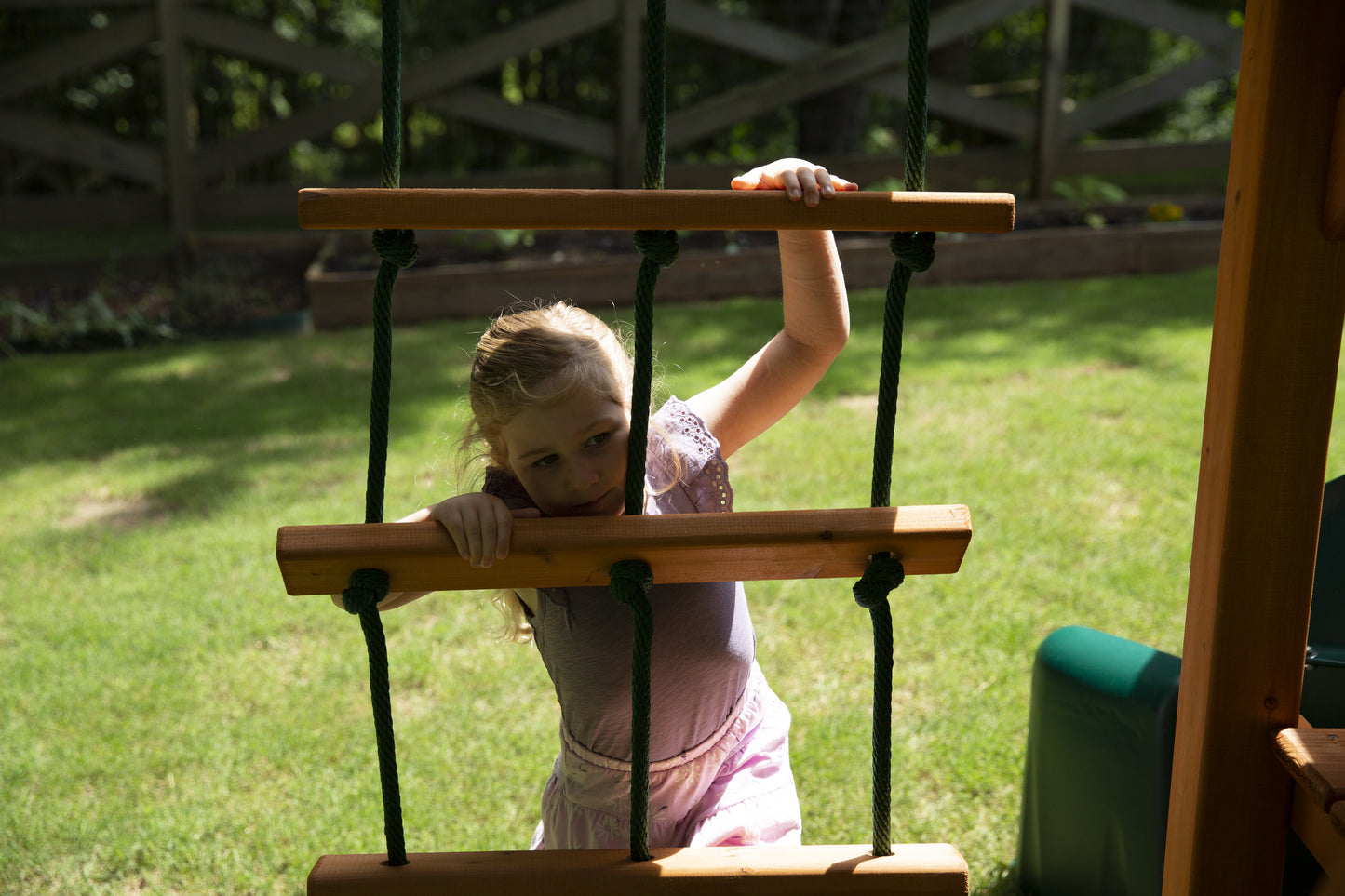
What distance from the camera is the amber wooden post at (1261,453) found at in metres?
1.18

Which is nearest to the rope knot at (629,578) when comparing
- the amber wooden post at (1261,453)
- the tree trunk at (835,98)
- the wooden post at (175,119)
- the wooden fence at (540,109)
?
the amber wooden post at (1261,453)

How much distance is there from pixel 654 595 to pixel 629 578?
402 millimetres

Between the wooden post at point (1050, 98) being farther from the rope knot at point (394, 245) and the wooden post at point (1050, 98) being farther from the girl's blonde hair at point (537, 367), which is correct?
the rope knot at point (394, 245)

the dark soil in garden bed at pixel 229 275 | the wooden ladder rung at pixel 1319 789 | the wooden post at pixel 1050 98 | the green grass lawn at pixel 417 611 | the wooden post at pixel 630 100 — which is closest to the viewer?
the wooden ladder rung at pixel 1319 789

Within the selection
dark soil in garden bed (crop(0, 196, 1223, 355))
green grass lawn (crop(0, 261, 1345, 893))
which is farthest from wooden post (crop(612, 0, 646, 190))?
green grass lawn (crop(0, 261, 1345, 893))

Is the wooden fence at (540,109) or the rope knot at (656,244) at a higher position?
the wooden fence at (540,109)

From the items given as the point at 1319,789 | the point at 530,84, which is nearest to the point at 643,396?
the point at 1319,789

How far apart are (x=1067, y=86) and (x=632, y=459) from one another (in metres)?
12.0

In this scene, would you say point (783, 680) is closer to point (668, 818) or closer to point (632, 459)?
point (668, 818)

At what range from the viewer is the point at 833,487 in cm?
385

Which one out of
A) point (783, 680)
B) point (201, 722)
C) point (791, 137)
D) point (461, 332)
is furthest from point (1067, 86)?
point (201, 722)

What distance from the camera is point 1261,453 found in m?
1.24

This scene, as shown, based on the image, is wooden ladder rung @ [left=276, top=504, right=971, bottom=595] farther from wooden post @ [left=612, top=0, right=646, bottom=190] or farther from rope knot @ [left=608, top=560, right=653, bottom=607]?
wooden post @ [left=612, top=0, right=646, bottom=190]

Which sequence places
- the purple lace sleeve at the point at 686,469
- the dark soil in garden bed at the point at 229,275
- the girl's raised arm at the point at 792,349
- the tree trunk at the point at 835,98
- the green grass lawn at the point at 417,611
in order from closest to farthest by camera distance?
the girl's raised arm at the point at 792,349, the purple lace sleeve at the point at 686,469, the green grass lawn at the point at 417,611, the dark soil in garden bed at the point at 229,275, the tree trunk at the point at 835,98
